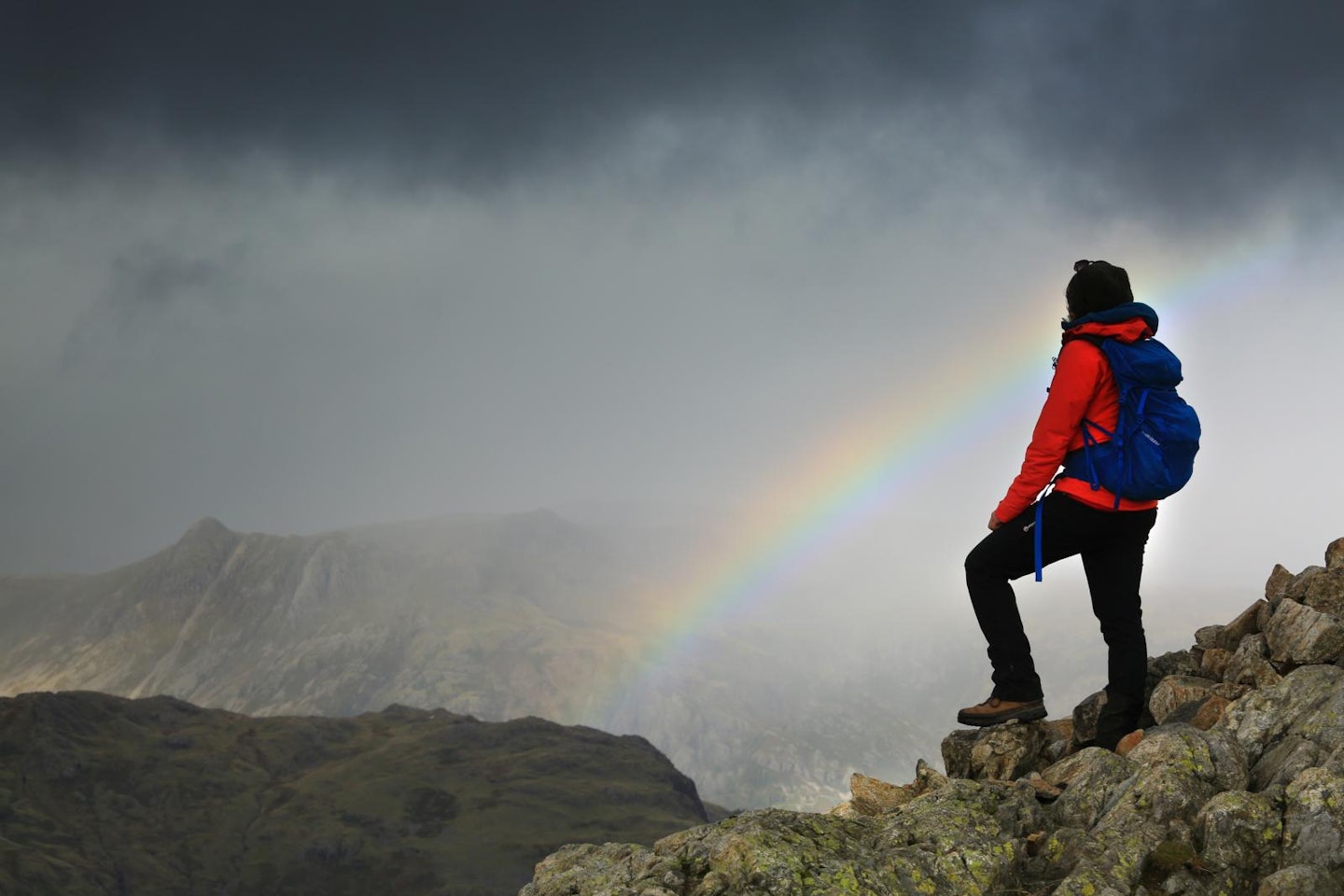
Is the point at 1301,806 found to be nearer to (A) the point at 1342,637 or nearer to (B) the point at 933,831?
(B) the point at 933,831

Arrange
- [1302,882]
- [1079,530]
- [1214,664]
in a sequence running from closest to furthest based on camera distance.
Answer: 1. [1302,882]
2. [1079,530]
3. [1214,664]

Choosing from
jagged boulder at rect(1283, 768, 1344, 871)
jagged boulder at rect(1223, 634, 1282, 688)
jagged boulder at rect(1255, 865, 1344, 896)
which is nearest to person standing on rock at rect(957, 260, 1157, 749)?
jagged boulder at rect(1223, 634, 1282, 688)

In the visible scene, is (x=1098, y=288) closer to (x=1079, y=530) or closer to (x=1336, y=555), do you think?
(x=1079, y=530)

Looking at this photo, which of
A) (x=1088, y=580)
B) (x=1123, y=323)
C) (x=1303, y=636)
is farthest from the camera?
(x=1303, y=636)

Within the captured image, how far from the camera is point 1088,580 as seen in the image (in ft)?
47.3

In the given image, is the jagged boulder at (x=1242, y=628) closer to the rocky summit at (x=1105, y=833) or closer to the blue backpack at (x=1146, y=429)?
the rocky summit at (x=1105, y=833)

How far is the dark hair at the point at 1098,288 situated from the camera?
13.9 m

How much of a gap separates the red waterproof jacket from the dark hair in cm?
62

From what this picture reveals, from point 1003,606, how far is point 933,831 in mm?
4120

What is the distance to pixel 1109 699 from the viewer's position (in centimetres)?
1527

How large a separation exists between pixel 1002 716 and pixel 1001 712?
0.06m

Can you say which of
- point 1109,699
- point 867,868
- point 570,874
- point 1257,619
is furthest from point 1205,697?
point 570,874

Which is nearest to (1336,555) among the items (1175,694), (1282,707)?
(1175,694)

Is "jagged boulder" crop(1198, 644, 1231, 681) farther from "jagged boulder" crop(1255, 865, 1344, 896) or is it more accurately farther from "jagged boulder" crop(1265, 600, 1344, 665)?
"jagged boulder" crop(1255, 865, 1344, 896)
